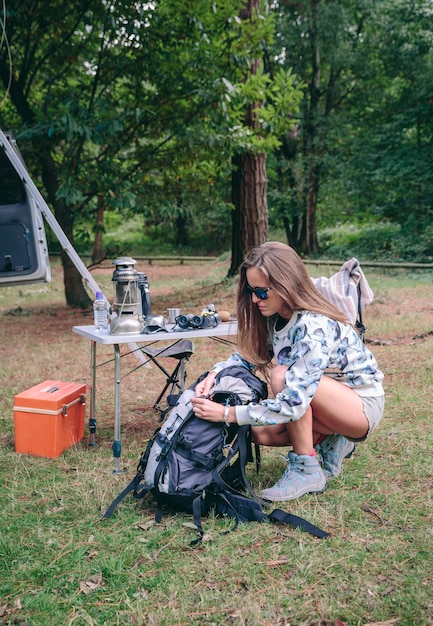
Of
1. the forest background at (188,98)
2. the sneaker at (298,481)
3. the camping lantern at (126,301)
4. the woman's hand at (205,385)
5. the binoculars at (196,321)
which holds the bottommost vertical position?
the sneaker at (298,481)

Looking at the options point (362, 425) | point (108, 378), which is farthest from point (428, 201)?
point (362, 425)

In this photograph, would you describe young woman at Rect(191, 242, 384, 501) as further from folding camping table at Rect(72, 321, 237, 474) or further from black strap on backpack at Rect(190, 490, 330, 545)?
folding camping table at Rect(72, 321, 237, 474)

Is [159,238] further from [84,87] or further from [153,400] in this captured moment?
[153,400]

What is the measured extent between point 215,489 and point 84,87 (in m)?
7.14

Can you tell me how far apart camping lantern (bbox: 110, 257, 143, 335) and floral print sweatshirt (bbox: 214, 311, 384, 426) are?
676mm

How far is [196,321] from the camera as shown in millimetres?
3330

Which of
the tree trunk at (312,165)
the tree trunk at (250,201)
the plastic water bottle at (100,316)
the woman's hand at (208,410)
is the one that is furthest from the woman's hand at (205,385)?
the tree trunk at (312,165)

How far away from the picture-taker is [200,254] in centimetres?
2259

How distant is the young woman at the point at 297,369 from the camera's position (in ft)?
8.00

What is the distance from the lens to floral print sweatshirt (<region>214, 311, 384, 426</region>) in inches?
95.0

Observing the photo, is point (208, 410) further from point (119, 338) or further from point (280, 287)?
point (119, 338)

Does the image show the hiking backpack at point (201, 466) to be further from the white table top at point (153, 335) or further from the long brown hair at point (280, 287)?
the white table top at point (153, 335)

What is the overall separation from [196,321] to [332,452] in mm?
1033

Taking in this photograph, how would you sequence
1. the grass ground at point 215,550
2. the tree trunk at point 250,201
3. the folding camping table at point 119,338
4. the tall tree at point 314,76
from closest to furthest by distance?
the grass ground at point 215,550
the folding camping table at point 119,338
the tree trunk at point 250,201
the tall tree at point 314,76
